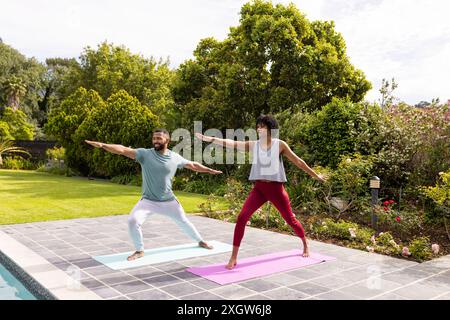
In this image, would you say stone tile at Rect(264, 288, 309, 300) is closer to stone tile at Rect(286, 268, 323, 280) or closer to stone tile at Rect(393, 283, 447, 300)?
stone tile at Rect(286, 268, 323, 280)

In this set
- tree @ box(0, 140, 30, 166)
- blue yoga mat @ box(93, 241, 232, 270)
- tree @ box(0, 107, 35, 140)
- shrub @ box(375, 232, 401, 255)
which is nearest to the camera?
blue yoga mat @ box(93, 241, 232, 270)

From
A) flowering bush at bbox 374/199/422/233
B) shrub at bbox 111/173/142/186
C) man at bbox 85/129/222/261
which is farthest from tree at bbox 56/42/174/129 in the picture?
man at bbox 85/129/222/261

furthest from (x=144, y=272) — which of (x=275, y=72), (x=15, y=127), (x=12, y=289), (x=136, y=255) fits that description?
(x=15, y=127)

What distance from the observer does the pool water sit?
461cm

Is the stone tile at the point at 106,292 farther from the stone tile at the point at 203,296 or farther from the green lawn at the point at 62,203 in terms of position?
the green lawn at the point at 62,203

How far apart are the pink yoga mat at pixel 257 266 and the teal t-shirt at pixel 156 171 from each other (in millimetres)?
1170

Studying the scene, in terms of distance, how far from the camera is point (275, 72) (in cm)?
1664

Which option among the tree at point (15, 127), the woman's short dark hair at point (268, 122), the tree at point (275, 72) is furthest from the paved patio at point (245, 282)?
the tree at point (15, 127)

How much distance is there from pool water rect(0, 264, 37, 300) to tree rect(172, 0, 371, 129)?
12.0 m

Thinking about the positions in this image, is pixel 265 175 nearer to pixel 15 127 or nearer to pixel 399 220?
pixel 399 220

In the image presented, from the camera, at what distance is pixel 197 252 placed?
19.3 ft

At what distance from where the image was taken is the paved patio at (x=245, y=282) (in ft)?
13.8

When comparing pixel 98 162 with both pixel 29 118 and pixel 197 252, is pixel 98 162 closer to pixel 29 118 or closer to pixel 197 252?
pixel 197 252

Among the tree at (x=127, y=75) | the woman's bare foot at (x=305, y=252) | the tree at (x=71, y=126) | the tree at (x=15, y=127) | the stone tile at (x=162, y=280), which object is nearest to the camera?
the stone tile at (x=162, y=280)
